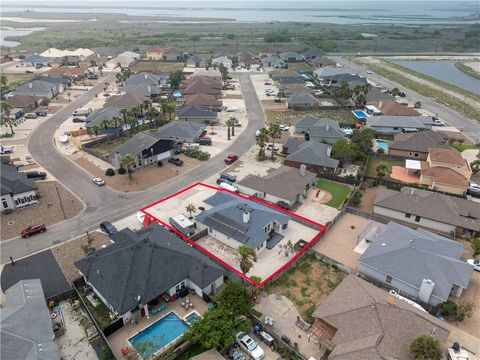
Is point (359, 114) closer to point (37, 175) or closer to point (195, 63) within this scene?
point (37, 175)

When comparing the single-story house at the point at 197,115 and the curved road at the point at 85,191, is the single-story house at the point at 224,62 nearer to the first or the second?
the single-story house at the point at 197,115

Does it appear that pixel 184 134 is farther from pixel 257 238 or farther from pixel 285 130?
pixel 257 238

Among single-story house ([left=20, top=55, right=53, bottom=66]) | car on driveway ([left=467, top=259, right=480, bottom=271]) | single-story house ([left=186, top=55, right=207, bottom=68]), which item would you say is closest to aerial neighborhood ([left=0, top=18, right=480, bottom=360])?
car on driveway ([left=467, top=259, right=480, bottom=271])

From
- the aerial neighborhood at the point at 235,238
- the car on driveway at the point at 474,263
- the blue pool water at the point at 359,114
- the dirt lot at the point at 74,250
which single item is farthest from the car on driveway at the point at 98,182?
the blue pool water at the point at 359,114

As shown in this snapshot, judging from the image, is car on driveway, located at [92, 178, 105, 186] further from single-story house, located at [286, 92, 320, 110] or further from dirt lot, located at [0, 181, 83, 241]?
single-story house, located at [286, 92, 320, 110]

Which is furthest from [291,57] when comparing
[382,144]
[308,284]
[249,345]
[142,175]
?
[249,345]
